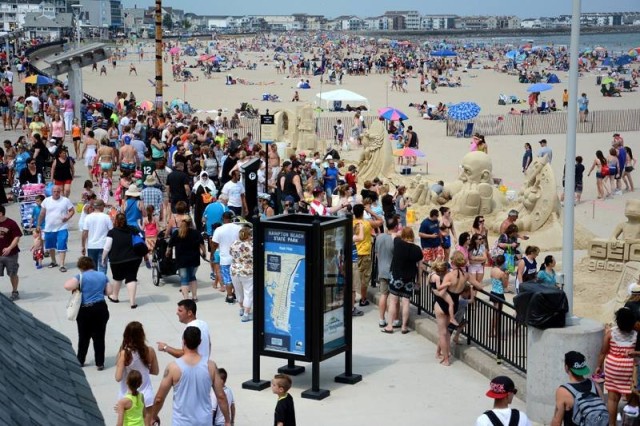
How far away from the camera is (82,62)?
34531 mm

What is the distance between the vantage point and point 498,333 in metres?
11.9

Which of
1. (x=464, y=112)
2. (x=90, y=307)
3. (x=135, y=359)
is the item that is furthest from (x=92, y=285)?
(x=464, y=112)

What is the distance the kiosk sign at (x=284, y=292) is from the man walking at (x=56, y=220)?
6082 mm

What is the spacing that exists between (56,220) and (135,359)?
733 centimetres

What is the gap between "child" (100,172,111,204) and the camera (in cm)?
2142

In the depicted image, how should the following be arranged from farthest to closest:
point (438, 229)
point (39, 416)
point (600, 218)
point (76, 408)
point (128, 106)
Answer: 1. point (128, 106)
2. point (600, 218)
3. point (438, 229)
4. point (76, 408)
5. point (39, 416)

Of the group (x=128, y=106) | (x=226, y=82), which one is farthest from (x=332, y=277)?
(x=226, y=82)

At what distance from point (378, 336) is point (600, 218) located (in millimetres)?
10832

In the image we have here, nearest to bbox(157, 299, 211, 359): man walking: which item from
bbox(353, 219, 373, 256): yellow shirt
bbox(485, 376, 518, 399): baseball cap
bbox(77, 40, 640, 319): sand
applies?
bbox(485, 376, 518, 399): baseball cap

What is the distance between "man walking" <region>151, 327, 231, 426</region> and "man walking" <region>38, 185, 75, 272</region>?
7871 mm

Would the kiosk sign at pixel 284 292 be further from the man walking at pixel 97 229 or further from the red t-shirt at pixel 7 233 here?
the red t-shirt at pixel 7 233

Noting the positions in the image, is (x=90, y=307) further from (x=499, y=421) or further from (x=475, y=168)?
(x=475, y=168)

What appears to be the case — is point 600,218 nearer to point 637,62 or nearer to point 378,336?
point 378,336

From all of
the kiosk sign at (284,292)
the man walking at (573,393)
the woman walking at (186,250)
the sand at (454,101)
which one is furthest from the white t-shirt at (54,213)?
the man walking at (573,393)
